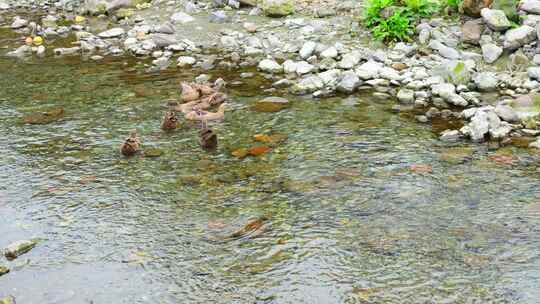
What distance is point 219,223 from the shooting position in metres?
6.57

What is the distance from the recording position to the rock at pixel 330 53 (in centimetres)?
1140

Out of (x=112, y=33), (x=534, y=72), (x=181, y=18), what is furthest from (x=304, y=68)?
(x=112, y=33)

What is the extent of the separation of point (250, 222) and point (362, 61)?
549cm

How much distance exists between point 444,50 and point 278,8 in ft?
13.0

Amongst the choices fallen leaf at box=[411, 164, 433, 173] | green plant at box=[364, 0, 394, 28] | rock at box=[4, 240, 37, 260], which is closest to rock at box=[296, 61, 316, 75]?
green plant at box=[364, 0, 394, 28]

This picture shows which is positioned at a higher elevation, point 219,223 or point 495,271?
point 495,271

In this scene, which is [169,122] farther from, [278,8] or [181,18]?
[181,18]

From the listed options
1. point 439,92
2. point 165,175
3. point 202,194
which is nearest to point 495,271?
point 202,194

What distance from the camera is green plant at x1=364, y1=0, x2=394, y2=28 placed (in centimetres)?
1192

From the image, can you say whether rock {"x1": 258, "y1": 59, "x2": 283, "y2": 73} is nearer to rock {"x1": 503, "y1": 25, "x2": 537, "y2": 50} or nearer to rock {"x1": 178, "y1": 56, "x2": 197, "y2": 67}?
rock {"x1": 178, "y1": 56, "x2": 197, "y2": 67}

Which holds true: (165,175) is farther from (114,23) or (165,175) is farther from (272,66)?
(114,23)

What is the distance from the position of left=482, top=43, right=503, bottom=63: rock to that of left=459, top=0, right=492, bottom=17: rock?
0.98m

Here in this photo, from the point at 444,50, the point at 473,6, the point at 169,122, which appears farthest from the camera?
the point at 473,6

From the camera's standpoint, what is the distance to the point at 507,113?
8766 mm
